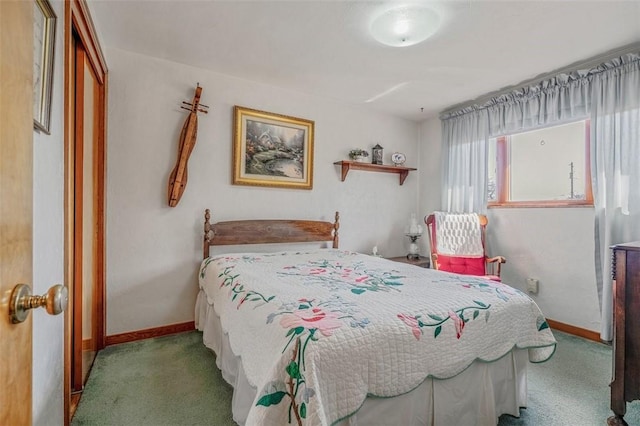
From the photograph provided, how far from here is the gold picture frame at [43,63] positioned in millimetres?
993

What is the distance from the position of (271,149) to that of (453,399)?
2.57m

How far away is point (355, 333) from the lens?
1.12 m

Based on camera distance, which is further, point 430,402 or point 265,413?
point 430,402

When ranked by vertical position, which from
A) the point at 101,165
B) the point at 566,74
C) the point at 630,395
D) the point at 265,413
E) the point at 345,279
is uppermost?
the point at 566,74

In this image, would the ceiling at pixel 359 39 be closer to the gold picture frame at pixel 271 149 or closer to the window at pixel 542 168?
the gold picture frame at pixel 271 149

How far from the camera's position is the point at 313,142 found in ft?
11.1

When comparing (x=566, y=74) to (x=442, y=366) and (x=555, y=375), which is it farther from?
(x=442, y=366)

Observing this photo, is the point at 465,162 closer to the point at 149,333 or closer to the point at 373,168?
the point at 373,168

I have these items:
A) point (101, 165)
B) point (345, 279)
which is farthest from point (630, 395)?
point (101, 165)

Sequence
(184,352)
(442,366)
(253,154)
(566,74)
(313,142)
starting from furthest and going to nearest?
(313,142) → (253,154) → (566,74) → (184,352) → (442,366)

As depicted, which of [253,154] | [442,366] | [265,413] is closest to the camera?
[265,413]

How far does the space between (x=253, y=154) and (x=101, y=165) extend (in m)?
1.25

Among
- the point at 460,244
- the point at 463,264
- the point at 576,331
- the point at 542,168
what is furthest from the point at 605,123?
the point at 576,331

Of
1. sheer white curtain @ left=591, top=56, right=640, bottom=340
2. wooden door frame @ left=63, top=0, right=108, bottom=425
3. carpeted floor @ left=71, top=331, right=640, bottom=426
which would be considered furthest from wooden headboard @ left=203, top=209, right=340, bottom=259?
sheer white curtain @ left=591, top=56, right=640, bottom=340
